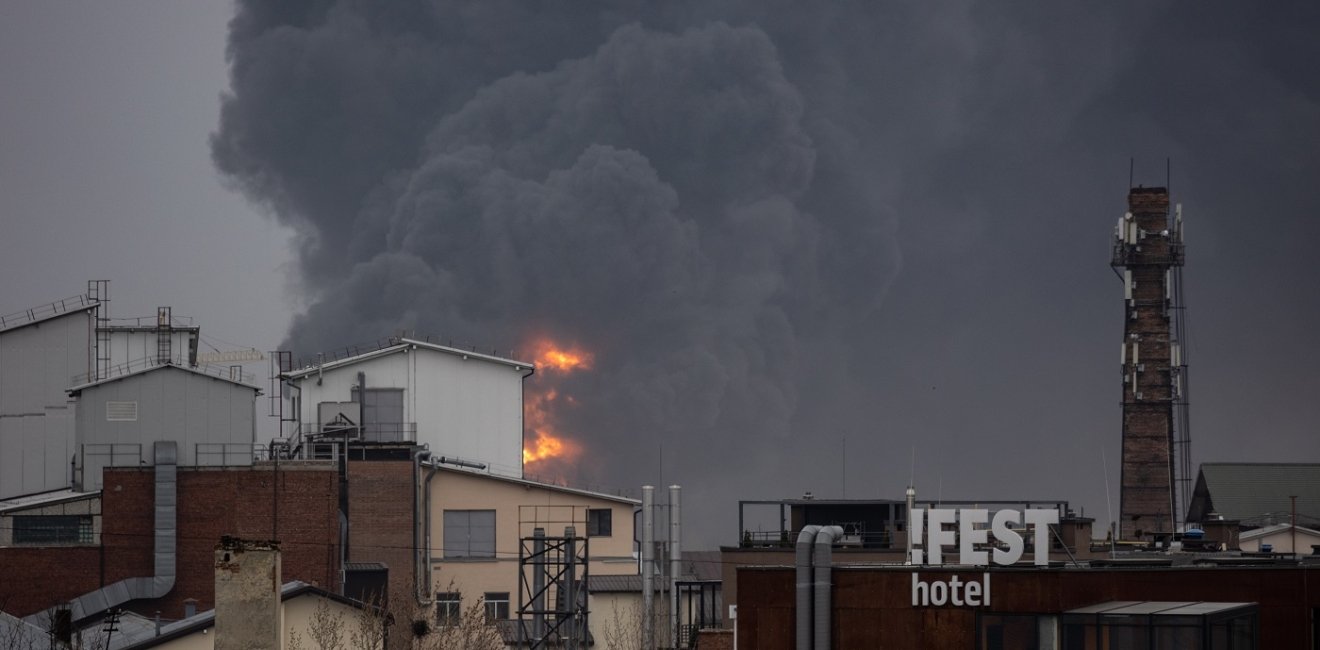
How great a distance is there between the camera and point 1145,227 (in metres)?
108

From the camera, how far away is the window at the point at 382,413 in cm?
8831

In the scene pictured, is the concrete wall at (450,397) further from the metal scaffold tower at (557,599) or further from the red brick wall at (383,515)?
the metal scaffold tower at (557,599)

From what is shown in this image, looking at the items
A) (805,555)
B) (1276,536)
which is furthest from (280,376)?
(805,555)

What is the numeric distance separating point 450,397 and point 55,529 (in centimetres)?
A: 2023

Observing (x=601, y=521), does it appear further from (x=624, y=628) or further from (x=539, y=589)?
(x=539, y=589)

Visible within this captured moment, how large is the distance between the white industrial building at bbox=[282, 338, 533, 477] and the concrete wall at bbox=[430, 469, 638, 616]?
473cm

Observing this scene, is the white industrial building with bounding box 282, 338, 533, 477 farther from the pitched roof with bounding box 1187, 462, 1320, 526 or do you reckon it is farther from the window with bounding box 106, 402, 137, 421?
the pitched roof with bounding box 1187, 462, 1320, 526

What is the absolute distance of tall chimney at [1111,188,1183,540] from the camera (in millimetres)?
101375

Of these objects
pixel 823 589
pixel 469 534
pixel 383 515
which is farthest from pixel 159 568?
pixel 823 589

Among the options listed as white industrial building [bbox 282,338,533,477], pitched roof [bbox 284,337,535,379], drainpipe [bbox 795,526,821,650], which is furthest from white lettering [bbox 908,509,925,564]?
pitched roof [bbox 284,337,535,379]

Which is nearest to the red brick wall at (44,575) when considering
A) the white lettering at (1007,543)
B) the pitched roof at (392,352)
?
the pitched roof at (392,352)

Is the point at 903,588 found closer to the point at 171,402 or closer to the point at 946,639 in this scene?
the point at 946,639

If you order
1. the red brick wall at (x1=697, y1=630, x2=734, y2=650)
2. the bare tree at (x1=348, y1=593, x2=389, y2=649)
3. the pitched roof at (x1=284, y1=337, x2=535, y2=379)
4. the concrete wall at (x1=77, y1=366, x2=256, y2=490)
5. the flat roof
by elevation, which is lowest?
the red brick wall at (x1=697, y1=630, x2=734, y2=650)

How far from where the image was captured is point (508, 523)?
84.1 meters
